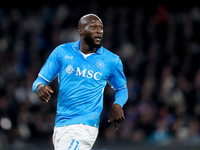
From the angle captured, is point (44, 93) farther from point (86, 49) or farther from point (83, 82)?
point (86, 49)

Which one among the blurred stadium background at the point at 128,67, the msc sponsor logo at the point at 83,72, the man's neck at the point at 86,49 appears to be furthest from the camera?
the blurred stadium background at the point at 128,67

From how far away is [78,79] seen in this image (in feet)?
18.5

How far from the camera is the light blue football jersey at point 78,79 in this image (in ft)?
18.3

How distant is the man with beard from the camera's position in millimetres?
5496

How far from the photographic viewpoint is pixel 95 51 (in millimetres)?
5852

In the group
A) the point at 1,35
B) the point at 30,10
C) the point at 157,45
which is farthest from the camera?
the point at 30,10

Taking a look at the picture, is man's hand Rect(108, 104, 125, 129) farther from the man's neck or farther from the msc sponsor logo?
the man's neck

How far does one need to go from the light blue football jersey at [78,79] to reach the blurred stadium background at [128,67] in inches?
163

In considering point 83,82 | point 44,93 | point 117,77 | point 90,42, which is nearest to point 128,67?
point 117,77

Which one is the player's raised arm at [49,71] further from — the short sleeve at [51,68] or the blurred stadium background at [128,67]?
the blurred stadium background at [128,67]

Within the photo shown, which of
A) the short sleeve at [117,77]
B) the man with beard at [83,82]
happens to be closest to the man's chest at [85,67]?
the man with beard at [83,82]

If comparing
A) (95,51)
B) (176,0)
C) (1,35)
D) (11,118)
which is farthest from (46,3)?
(95,51)

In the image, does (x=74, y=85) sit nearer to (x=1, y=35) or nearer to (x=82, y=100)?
(x=82, y=100)

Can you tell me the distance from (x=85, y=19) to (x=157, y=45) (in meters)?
8.41
